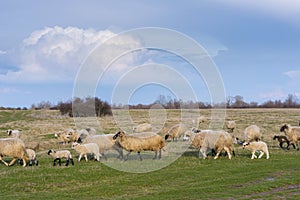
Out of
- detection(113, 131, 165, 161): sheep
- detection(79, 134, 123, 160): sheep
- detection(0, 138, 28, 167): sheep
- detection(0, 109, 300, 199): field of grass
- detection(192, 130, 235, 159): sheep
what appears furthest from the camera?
detection(192, 130, 235, 159): sheep

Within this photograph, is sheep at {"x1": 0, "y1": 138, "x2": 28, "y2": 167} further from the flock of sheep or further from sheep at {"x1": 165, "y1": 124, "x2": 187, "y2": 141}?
sheep at {"x1": 165, "y1": 124, "x2": 187, "y2": 141}

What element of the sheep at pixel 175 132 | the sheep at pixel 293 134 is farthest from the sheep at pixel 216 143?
the sheep at pixel 175 132

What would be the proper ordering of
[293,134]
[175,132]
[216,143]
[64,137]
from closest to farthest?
[216,143], [293,134], [175,132], [64,137]

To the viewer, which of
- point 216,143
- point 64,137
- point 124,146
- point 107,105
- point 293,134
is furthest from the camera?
point 107,105

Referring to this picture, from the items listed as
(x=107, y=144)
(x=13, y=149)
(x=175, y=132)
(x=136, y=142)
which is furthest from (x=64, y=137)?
(x=136, y=142)

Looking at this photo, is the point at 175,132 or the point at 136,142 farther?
the point at 175,132

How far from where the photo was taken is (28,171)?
2033 centimetres

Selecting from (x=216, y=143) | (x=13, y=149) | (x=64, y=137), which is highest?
(x=216, y=143)

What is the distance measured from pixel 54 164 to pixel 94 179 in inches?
179

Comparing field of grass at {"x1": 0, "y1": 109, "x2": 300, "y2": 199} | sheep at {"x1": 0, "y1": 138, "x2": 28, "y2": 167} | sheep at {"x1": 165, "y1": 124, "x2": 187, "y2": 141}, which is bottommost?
field of grass at {"x1": 0, "y1": 109, "x2": 300, "y2": 199}

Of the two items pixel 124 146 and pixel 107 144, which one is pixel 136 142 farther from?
pixel 107 144

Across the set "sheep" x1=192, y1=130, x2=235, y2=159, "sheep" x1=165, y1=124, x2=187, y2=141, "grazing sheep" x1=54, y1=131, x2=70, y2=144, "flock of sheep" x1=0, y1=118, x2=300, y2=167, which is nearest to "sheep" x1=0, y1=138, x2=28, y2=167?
"flock of sheep" x1=0, y1=118, x2=300, y2=167

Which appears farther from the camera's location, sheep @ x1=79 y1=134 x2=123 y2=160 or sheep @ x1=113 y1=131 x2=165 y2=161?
sheep @ x1=79 y1=134 x2=123 y2=160

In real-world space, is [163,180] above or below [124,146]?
below
